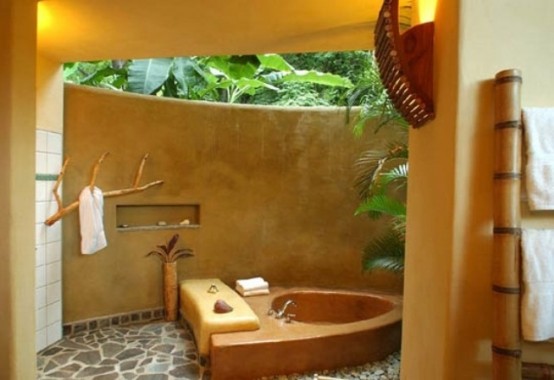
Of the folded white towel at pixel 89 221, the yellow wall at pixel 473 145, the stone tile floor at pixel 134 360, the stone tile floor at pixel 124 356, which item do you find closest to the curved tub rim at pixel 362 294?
the stone tile floor at pixel 134 360

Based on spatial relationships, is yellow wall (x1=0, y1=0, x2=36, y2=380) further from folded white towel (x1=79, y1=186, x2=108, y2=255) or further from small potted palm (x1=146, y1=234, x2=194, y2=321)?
small potted palm (x1=146, y1=234, x2=194, y2=321)

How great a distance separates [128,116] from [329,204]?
2.52 meters

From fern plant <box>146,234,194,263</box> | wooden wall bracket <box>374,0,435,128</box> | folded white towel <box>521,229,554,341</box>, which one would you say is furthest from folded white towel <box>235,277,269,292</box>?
folded white towel <box>521,229,554,341</box>

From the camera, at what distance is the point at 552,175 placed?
1.04 meters

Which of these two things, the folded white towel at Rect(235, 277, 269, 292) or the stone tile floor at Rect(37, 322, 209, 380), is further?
the folded white towel at Rect(235, 277, 269, 292)

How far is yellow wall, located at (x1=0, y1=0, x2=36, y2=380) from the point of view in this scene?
1782mm

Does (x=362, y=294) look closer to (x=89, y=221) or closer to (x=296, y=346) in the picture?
(x=296, y=346)

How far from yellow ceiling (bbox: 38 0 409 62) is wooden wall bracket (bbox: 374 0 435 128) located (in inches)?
36.5

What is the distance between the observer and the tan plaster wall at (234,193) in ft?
12.6

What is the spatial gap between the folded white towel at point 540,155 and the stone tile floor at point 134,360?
7.94 feet

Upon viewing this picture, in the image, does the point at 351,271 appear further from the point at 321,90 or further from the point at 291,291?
the point at 321,90

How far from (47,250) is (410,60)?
3.36m

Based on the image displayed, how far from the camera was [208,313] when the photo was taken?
321 cm

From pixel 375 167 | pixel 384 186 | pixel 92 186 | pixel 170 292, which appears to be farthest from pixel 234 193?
pixel 384 186
